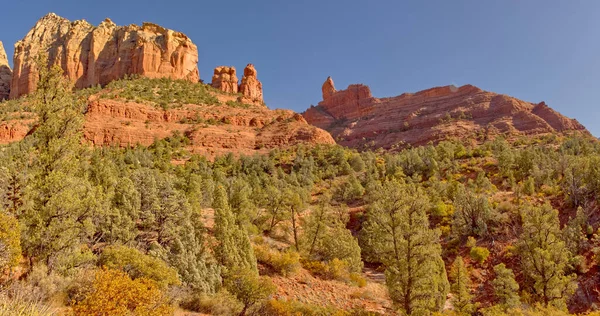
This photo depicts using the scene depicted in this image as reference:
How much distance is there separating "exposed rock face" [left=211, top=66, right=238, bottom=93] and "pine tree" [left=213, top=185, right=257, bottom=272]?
7242cm

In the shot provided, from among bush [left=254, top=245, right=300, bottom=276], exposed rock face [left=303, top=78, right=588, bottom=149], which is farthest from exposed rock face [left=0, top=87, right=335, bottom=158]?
exposed rock face [left=303, top=78, right=588, bottom=149]

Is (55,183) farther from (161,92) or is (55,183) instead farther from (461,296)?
(161,92)

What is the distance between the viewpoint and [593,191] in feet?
89.9

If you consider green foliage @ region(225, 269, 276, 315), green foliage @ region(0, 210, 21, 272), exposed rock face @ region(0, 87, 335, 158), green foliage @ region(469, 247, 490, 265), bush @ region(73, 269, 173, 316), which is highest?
exposed rock face @ region(0, 87, 335, 158)

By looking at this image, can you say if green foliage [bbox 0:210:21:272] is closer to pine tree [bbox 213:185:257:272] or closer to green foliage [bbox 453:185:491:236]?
pine tree [bbox 213:185:257:272]

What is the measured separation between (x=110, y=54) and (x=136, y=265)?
9443 cm

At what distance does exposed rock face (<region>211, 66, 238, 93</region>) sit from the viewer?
84875 millimetres

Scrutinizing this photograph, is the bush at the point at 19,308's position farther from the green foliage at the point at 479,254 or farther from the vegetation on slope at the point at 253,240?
the green foliage at the point at 479,254

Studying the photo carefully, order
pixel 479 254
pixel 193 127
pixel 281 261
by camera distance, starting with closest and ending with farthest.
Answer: pixel 281 261, pixel 479 254, pixel 193 127

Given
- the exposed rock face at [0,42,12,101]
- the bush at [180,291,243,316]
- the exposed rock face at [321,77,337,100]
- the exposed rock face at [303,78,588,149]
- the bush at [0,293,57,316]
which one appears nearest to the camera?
the bush at [0,293,57,316]

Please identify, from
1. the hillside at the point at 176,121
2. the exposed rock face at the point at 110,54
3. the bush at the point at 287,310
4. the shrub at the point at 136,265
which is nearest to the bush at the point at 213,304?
the bush at the point at 287,310

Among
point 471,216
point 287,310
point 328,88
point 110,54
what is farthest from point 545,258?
point 328,88

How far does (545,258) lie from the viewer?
57.1 ft

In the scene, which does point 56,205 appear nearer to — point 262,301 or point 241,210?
point 262,301
